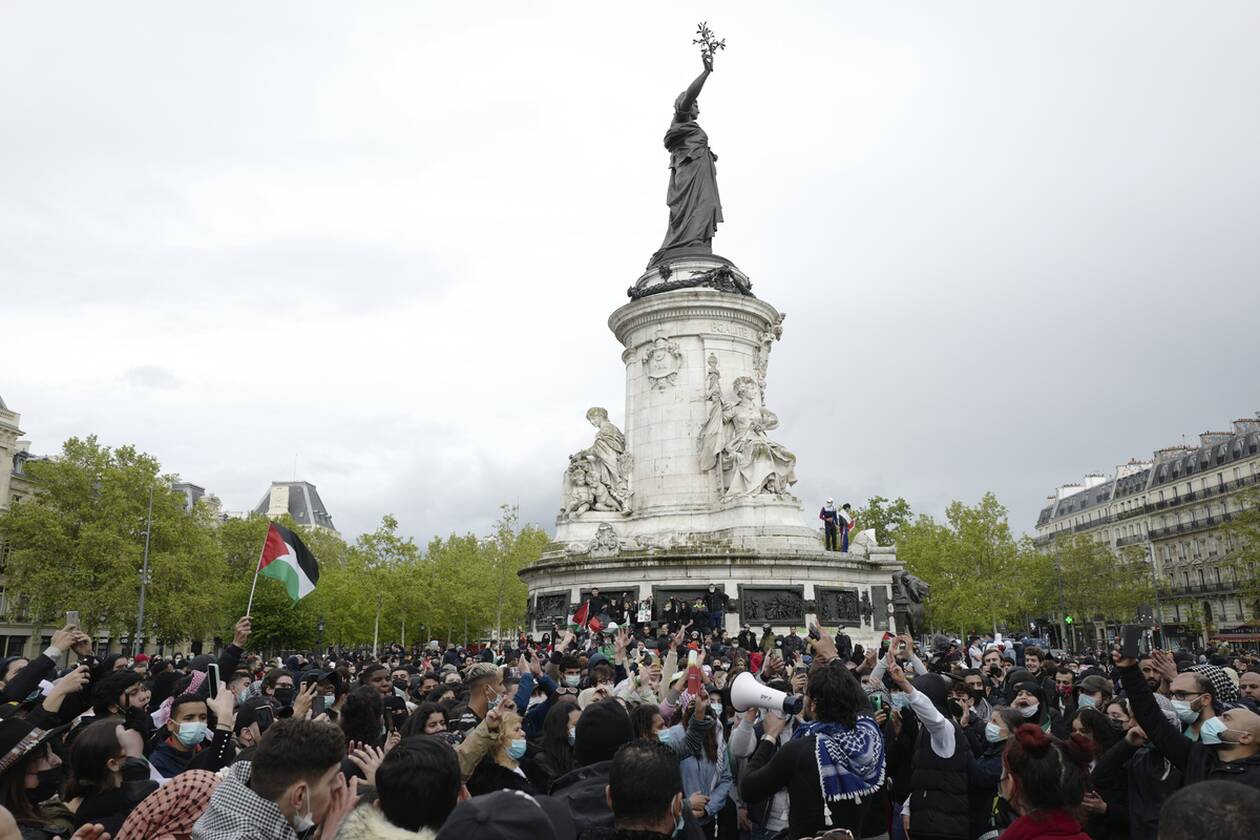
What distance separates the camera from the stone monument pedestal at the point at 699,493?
25875 millimetres

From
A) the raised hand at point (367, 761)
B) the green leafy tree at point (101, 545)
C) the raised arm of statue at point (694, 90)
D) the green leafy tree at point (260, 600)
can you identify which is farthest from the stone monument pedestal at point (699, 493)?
the green leafy tree at point (101, 545)

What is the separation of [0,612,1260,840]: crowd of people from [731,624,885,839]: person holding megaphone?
0.01m

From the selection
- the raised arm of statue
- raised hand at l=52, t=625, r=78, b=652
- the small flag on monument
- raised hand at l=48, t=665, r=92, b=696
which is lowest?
raised hand at l=48, t=665, r=92, b=696

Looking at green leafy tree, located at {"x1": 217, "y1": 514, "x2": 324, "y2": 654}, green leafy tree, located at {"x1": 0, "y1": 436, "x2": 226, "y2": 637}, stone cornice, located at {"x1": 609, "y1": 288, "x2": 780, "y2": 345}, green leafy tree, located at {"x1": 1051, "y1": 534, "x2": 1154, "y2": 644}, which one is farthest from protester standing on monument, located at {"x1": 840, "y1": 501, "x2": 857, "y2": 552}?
green leafy tree, located at {"x1": 1051, "y1": 534, "x2": 1154, "y2": 644}

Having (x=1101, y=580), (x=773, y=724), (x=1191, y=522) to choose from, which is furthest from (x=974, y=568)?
(x=773, y=724)

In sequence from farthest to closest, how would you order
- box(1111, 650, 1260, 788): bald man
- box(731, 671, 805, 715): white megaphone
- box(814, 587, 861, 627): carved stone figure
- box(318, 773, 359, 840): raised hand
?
box(814, 587, 861, 627): carved stone figure → box(731, 671, 805, 715): white megaphone → box(1111, 650, 1260, 788): bald man → box(318, 773, 359, 840): raised hand

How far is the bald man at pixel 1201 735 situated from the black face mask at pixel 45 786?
20.3 ft

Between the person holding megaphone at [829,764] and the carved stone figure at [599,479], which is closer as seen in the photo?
the person holding megaphone at [829,764]

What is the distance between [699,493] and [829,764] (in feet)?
80.5

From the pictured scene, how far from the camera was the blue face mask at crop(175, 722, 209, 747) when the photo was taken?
18.7 feet

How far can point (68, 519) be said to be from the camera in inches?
1737

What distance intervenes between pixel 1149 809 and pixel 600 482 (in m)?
25.6

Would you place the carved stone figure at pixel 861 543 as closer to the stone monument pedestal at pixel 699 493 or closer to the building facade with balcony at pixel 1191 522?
the stone monument pedestal at pixel 699 493

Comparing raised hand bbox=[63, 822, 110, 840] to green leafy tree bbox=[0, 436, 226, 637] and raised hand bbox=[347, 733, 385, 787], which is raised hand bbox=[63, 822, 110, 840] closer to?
raised hand bbox=[347, 733, 385, 787]
